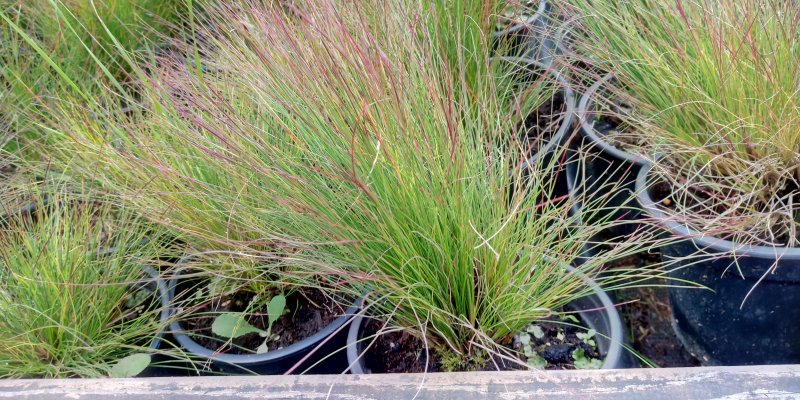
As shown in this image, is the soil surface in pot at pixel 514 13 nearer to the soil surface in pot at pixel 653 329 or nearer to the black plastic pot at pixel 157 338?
A: the soil surface in pot at pixel 653 329

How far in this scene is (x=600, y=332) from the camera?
1062mm

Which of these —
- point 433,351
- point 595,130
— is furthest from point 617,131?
point 433,351

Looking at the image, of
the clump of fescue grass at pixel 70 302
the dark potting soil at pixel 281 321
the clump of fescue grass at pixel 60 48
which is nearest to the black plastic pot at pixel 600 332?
the dark potting soil at pixel 281 321

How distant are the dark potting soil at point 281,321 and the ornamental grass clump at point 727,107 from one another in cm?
68

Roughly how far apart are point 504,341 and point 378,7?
0.71m

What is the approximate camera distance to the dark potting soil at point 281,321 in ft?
3.89

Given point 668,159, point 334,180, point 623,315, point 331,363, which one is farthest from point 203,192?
point 623,315

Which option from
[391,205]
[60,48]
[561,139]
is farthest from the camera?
[60,48]

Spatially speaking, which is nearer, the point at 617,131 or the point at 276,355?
the point at 276,355

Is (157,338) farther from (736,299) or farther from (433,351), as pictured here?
(736,299)

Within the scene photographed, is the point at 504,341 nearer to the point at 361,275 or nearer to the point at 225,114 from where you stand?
the point at 361,275

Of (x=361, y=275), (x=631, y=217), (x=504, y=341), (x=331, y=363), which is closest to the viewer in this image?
(x=361, y=275)

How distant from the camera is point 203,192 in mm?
1101

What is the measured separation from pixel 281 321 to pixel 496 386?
0.54 metres
